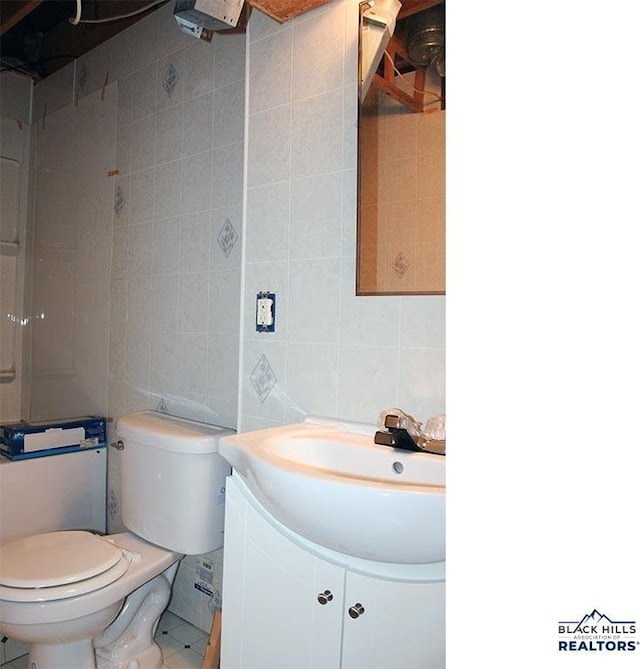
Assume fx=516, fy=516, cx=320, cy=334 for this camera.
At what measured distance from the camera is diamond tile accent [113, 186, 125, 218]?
1.95 meters

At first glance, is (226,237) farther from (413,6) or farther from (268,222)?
(413,6)

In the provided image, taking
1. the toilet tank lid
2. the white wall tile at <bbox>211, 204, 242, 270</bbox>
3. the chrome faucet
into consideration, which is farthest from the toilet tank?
the chrome faucet

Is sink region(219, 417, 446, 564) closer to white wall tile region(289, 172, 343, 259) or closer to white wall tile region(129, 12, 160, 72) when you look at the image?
white wall tile region(289, 172, 343, 259)

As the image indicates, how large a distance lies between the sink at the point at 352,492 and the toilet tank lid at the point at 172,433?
1.26ft

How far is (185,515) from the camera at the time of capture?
141 centimetres

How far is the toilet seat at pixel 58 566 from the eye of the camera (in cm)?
123

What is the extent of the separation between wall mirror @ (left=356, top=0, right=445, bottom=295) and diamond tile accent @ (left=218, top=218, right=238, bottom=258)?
57 cm

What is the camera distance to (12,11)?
168 centimetres

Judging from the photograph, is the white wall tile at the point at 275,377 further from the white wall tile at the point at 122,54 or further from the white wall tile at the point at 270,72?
the white wall tile at the point at 122,54

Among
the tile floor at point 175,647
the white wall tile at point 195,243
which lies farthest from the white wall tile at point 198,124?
the tile floor at point 175,647

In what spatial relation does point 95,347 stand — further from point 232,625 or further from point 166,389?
point 232,625
